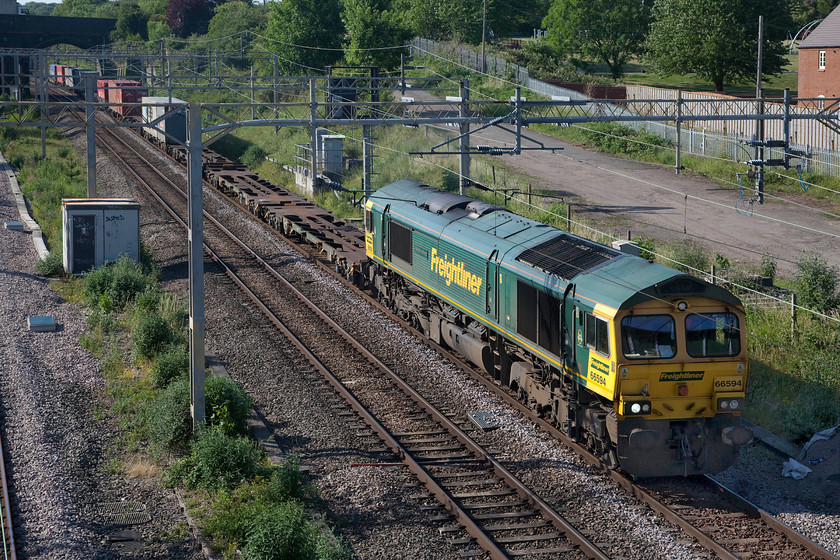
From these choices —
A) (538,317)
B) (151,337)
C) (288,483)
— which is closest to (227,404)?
(288,483)

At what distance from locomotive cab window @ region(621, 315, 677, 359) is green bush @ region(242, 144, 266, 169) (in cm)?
4175

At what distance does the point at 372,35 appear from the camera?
210 feet

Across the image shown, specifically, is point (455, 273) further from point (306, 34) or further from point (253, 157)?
point (306, 34)

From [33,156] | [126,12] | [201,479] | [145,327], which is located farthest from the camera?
[126,12]

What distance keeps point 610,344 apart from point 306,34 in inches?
2246

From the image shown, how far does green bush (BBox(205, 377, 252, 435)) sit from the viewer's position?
15391mm

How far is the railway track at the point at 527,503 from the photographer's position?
11.9 meters

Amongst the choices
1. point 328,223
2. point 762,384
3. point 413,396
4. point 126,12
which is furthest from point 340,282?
point 126,12

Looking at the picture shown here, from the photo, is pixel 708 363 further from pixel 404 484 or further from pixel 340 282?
pixel 340 282

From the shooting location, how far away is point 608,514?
12875 mm

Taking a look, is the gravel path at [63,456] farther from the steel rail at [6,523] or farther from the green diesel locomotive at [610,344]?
the green diesel locomotive at [610,344]

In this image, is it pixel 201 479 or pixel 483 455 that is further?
pixel 483 455

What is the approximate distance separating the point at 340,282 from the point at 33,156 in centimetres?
3233

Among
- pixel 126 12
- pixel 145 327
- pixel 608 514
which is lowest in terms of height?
pixel 608 514
